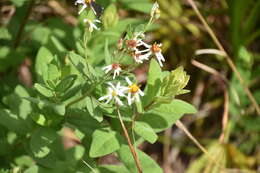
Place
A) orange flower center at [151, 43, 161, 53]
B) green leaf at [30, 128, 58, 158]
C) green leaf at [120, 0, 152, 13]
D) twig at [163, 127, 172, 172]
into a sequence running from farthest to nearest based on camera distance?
1. twig at [163, 127, 172, 172]
2. green leaf at [120, 0, 152, 13]
3. green leaf at [30, 128, 58, 158]
4. orange flower center at [151, 43, 161, 53]

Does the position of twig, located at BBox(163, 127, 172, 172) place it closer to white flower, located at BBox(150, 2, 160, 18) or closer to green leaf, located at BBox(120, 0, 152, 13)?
green leaf, located at BBox(120, 0, 152, 13)

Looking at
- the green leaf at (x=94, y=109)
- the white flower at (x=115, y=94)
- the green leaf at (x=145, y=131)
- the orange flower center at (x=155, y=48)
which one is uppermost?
the orange flower center at (x=155, y=48)

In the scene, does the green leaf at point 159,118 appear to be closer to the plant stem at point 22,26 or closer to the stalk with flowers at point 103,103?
the stalk with flowers at point 103,103

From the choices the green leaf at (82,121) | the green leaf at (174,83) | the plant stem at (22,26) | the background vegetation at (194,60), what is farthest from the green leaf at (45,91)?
the plant stem at (22,26)

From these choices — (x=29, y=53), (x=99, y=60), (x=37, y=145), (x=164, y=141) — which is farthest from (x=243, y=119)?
(x=37, y=145)

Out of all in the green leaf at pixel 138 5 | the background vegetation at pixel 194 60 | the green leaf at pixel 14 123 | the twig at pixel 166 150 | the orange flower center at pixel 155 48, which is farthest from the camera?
the twig at pixel 166 150

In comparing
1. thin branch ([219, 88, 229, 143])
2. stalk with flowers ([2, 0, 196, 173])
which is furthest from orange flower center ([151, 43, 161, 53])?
thin branch ([219, 88, 229, 143])
